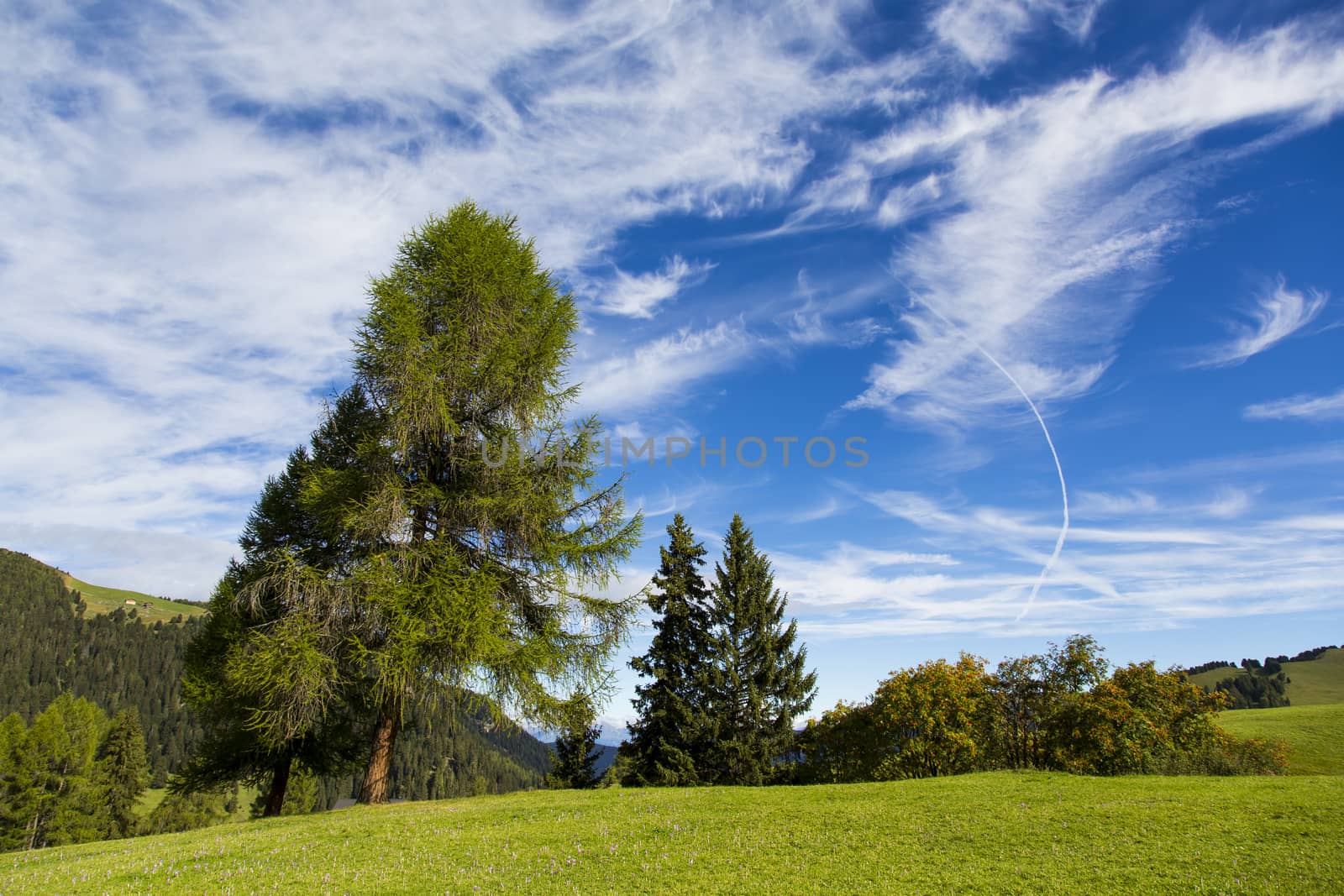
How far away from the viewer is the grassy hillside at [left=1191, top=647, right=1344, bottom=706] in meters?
108

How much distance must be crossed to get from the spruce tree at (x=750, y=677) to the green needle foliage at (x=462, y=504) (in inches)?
533

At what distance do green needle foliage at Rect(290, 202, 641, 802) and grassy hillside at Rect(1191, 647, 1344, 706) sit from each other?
431 feet

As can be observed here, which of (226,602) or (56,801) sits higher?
(226,602)

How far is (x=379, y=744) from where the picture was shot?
16062mm

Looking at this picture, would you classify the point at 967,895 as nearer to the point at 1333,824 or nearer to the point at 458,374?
the point at 1333,824

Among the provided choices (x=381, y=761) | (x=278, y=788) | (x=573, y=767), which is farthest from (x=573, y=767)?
(x=381, y=761)

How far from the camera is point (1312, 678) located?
120125 millimetres

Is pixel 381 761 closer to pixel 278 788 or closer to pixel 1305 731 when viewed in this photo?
pixel 278 788

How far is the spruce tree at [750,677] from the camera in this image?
28.2 meters

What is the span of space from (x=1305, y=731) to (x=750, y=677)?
3215cm

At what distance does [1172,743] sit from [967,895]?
61.6 feet

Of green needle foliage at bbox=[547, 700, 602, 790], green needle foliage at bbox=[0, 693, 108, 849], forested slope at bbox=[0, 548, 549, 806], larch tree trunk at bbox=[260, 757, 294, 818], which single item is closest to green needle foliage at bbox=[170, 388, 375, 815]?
larch tree trunk at bbox=[260, 757, 294, 818]

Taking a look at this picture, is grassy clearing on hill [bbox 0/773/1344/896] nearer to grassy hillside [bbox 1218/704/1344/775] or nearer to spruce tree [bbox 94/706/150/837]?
grassy hillside [bbox 1218/704/1344/775]

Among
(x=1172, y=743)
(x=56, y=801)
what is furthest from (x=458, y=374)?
(x=56, y=801)
